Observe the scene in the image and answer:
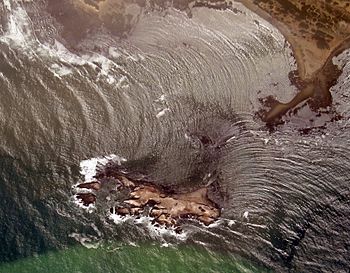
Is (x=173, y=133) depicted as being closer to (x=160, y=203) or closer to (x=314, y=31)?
(x=160, y=203)

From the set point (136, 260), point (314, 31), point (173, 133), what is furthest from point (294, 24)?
point (136, 260)

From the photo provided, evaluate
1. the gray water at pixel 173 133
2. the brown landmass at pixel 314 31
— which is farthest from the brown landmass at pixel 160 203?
the brown landmass at pixel 314 31

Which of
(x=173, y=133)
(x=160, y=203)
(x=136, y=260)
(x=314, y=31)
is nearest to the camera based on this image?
(x=136, y=260)

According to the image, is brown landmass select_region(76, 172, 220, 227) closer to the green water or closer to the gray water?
the gray water

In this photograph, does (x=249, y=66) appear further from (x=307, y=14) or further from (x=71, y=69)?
(x=71, y=69)

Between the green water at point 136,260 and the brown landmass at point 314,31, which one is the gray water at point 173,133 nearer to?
the green water at point 136,260

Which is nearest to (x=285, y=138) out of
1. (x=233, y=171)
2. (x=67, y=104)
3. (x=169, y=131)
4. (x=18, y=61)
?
(x=233, y=171)

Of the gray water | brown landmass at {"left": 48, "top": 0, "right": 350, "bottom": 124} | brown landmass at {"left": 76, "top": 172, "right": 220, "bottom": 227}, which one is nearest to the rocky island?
brown landmass at {"left": 76, "top": 172, "right": 220, "bottom": 227}
